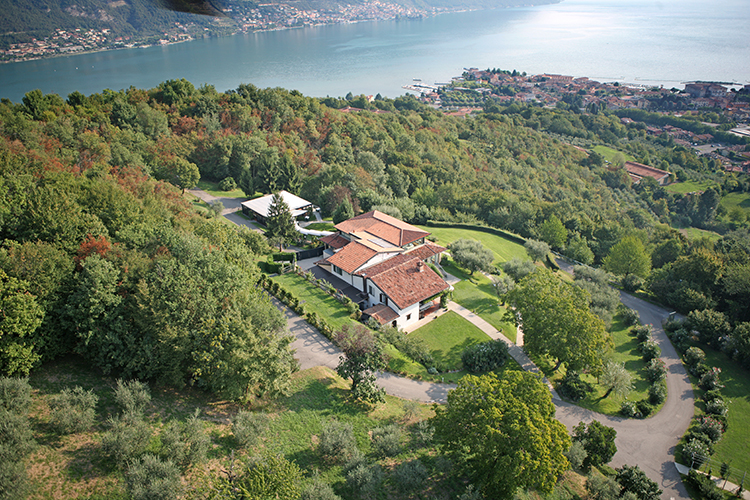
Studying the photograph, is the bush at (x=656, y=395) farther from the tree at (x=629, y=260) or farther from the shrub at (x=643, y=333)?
the tree at (x=629, y=260)

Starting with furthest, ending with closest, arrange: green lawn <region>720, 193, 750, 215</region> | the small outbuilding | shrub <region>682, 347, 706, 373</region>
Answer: green lawn <region>720, 193, 750, 215</region> < the small outbuilding < shrub <region>682, 347, 706, 373</region>

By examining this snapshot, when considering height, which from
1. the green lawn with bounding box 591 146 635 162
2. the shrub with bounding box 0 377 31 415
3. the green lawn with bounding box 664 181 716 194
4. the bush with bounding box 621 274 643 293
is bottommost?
the green lawn with bounding box 664 181 716 194

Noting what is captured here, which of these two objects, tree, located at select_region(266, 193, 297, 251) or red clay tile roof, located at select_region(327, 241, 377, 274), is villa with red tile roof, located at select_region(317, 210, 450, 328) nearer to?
red clay tile roof, located at select_region(327, 241, 377, 274)

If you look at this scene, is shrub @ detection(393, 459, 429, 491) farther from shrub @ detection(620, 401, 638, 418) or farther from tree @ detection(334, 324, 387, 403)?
shrub @ detection(620, 401, 638, 418)

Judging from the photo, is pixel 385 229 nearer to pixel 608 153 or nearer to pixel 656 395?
pixel 656 395

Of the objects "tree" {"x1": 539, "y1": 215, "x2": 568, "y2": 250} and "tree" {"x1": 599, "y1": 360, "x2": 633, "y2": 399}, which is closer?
"tree" {"x1": 599, "y1": 360, "x2": 633, "y2": 399}

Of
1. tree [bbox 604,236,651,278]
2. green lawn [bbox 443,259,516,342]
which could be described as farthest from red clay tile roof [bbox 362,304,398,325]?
tree [bbox 604,236,651,278]

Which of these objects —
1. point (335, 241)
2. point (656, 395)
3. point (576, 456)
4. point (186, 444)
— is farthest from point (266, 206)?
point (656, 395)

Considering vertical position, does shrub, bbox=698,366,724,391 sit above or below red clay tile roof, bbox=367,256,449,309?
below

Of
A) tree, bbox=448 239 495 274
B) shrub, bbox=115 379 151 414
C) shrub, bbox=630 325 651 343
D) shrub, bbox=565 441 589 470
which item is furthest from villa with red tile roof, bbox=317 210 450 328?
shrub, bbox=630 325 651 343

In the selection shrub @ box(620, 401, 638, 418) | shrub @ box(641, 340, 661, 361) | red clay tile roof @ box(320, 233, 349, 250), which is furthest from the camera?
red clay tile roof @ box(320, 233, 349, 250)
